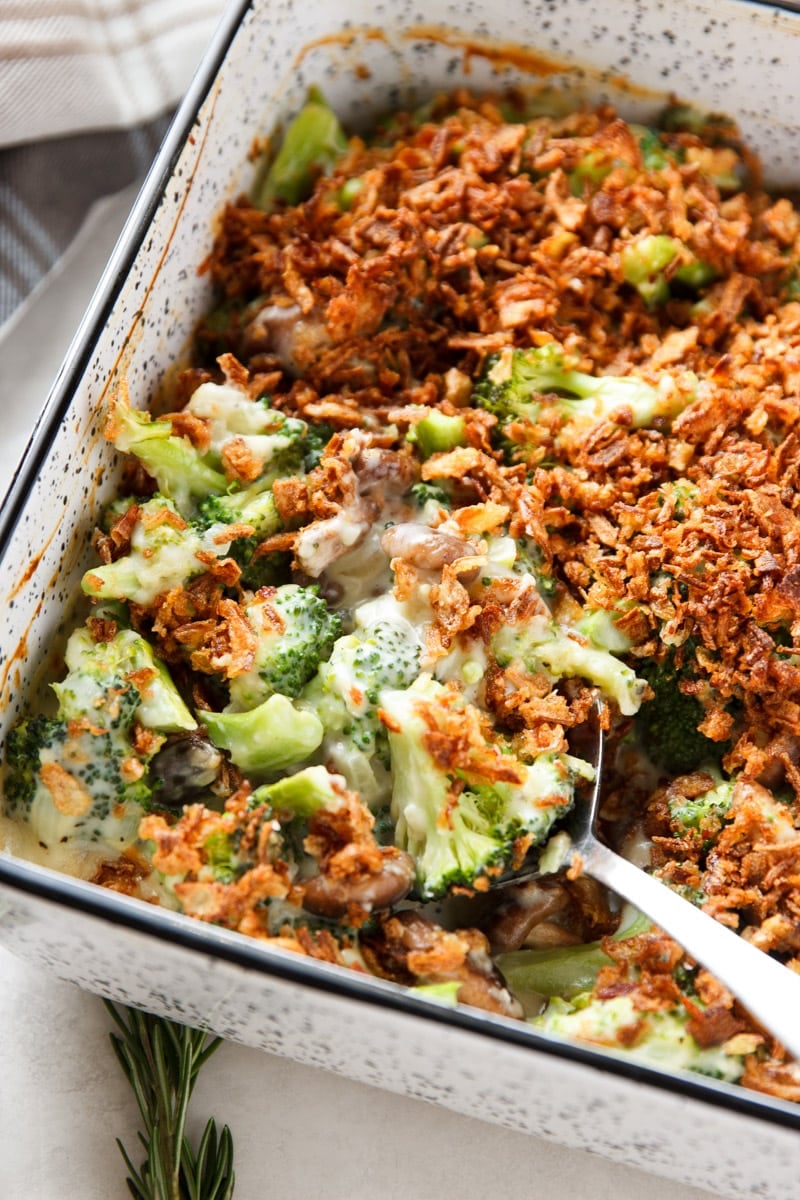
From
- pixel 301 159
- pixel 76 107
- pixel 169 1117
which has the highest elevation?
pixel 76 107

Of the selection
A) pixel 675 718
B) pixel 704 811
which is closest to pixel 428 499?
pixel 675 718

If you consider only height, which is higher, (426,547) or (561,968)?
(426,547)

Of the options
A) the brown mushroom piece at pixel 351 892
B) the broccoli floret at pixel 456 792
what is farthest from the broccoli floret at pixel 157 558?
the brown mushroom piece at pixel 351 892

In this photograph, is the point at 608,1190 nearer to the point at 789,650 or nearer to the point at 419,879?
the point at 419,879

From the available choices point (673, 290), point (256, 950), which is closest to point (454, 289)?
point (673, 290)

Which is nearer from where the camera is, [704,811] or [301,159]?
[704,811]

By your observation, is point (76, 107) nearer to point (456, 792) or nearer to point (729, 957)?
point (456, 792)

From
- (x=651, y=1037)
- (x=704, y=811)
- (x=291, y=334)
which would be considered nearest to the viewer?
(x=651, y=1037)
